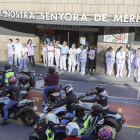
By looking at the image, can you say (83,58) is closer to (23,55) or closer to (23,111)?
(23,55)

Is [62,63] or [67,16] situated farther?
[62,63]

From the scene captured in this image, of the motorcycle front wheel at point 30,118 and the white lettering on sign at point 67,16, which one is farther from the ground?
the white lettering on sign at point 67,16

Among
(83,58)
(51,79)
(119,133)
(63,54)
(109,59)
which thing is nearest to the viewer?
(119,133)

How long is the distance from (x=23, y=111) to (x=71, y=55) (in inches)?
291

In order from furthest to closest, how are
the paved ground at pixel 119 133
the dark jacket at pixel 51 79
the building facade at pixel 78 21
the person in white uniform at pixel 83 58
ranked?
the person in white uniform at pixel 83 58 → the building facade at pixel 78 21 → the dark jacket at pixel 51 79 → the paved ground at pixel 119 133

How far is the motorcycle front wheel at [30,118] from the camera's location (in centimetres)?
745

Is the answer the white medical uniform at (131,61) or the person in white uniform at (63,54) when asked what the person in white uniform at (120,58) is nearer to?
the white medical uniform at (131,61)

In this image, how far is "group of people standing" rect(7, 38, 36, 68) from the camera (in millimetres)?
15188

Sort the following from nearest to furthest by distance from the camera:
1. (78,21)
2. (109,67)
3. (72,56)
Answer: (78,21) → (109,67) → (72,56)

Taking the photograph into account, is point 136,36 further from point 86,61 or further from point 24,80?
point 24,80

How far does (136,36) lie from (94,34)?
2.74m

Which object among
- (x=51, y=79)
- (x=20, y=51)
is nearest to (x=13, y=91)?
(x=51, y=79)

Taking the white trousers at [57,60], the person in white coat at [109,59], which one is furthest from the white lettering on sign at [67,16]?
the white trousers at [57,60]

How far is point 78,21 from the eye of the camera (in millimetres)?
13594
